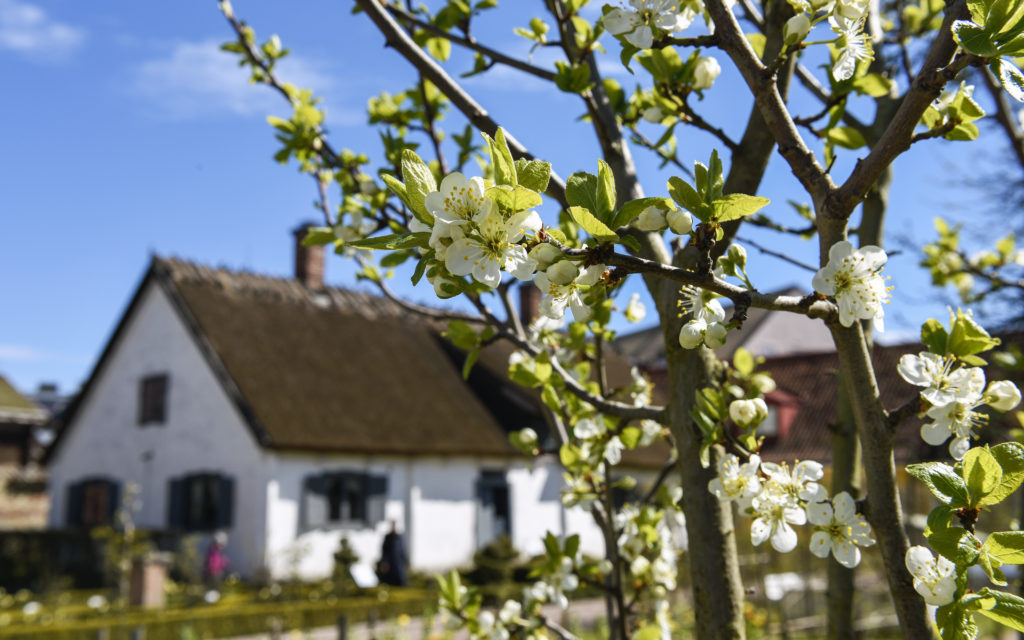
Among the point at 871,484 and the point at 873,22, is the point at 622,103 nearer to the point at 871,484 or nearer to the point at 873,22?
the point at 873,22

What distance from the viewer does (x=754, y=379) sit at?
2.37 meters

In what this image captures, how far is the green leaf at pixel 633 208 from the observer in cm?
122

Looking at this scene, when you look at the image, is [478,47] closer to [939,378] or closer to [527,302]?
[939,378]

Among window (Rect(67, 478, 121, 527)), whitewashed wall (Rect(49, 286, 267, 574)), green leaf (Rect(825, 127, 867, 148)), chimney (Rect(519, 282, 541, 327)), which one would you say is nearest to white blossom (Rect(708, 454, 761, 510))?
green leaf (Rect(825, 127, 867, 148))

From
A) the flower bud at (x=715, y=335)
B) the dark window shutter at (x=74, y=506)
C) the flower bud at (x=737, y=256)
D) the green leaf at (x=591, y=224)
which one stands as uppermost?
the flower bud at (x=737, y=256)

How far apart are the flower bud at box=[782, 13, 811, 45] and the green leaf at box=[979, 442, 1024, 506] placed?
0.83m

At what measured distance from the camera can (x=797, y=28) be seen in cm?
161

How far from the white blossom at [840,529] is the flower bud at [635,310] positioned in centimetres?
104

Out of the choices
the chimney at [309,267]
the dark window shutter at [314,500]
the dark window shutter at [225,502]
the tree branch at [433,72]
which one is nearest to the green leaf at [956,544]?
the tree branch at [433,72]

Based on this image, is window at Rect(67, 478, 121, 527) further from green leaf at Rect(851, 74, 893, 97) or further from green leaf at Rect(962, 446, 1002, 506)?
green leaf at Rect(962, 446, 1002, 506)

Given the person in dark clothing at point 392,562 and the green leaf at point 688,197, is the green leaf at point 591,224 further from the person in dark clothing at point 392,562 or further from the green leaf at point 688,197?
the person in dark clothing at point 392,562

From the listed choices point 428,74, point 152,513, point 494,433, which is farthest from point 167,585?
point 428,74

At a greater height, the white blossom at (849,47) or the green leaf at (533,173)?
the white blossom at (849,47)

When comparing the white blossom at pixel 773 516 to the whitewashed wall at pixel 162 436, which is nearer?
the white blossom at pixel 773 516
